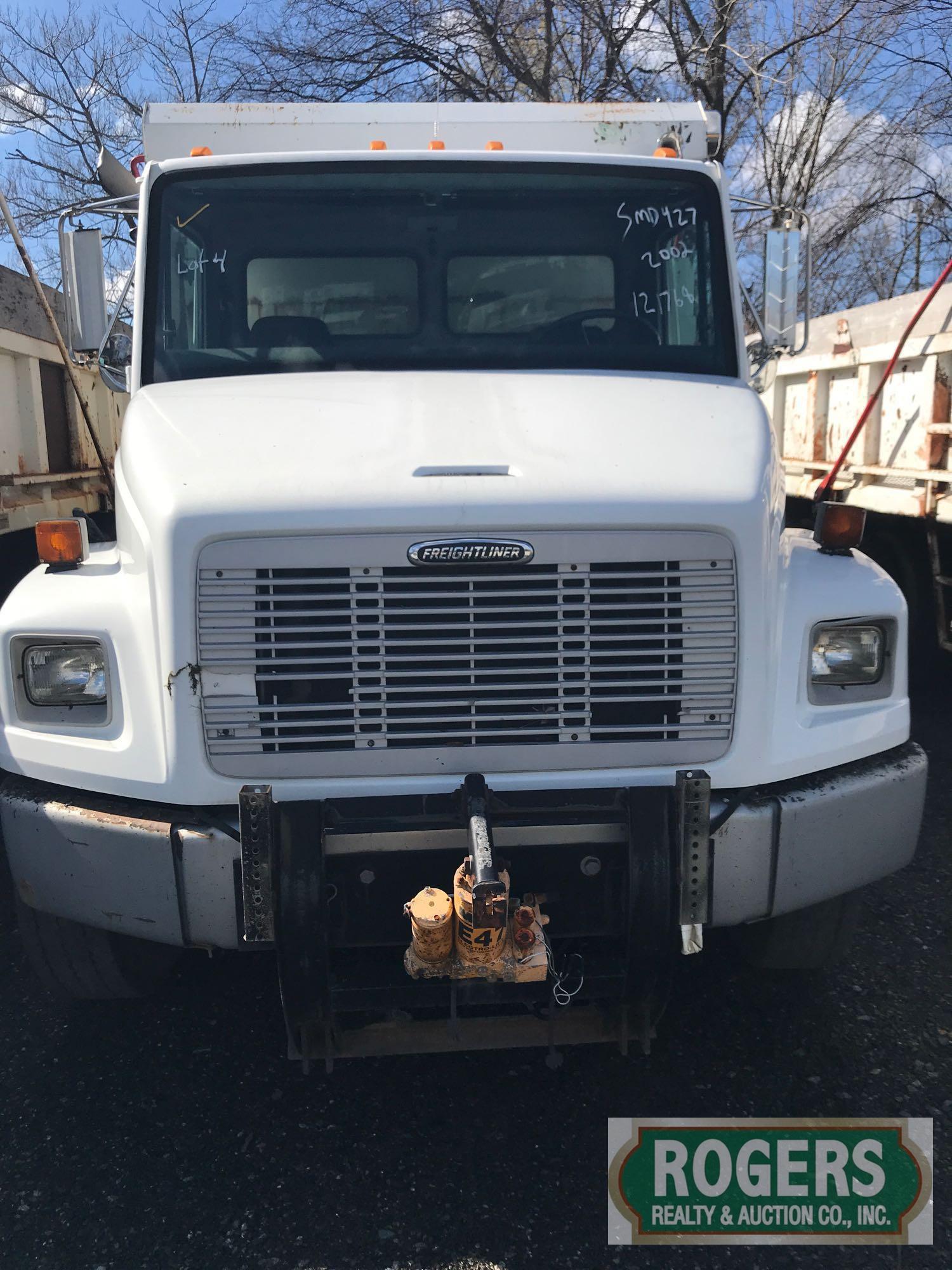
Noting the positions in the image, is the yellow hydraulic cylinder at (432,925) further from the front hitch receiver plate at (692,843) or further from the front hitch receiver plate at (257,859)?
the front hitch receiver plate at (692,843)

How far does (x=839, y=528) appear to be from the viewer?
3.32 metres

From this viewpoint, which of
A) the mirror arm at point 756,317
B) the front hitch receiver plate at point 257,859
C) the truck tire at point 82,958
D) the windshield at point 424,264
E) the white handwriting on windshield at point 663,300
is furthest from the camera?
the mirror arm at point 756,317

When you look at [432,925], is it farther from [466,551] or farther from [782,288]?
[782,288]

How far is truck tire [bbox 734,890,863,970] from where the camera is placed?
331cm

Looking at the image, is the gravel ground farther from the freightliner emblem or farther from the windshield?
the windshield

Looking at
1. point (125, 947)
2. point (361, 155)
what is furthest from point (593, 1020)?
point (361, 155)

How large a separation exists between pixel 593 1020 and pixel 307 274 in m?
2.64

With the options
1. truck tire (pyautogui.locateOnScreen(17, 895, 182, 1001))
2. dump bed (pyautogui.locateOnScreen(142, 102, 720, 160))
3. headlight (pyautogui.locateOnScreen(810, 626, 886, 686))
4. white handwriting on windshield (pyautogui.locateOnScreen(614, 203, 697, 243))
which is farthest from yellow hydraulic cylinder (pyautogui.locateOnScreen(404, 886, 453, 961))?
dump bed (pyautogui.locateOnScreen(142, 102, 720, 160))

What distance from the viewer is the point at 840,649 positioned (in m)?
3.02

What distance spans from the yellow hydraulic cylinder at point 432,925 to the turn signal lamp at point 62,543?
1.51 m

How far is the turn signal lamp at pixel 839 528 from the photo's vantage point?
3.32 m

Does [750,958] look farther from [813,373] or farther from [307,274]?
[813,373]

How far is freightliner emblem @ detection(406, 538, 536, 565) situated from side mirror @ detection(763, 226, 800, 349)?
225cm

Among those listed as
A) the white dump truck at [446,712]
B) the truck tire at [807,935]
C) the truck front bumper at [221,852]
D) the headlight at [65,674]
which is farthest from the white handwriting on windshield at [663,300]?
the headlight at [65,674]
